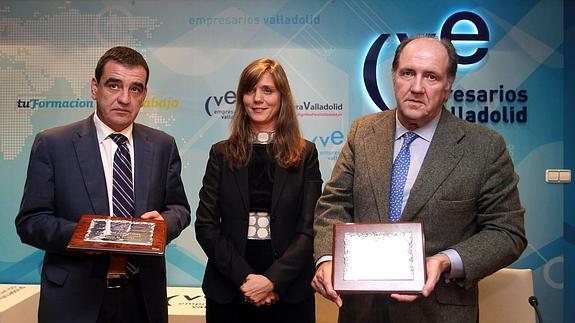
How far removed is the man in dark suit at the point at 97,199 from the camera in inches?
101

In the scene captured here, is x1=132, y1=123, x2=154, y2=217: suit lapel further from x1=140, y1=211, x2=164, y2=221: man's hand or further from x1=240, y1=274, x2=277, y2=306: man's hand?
x1=240, y1=274, x2=277, y2=306: man's hand

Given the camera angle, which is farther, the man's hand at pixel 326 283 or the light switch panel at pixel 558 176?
the light switch panel at pixel 558 176

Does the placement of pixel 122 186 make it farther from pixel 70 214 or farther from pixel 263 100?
pixel 263 100

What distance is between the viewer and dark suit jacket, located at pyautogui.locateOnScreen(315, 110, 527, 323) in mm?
2154

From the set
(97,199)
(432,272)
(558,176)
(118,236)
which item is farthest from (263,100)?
(558,176)

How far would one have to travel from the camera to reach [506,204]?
2.17 meters

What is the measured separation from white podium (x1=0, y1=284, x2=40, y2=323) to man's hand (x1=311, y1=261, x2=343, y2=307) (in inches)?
115

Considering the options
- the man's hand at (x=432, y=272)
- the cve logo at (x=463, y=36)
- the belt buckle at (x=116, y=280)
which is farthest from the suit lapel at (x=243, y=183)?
the cve logo at (x=463, y=36)

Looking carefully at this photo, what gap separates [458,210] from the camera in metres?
2.17

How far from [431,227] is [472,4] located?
133 inches

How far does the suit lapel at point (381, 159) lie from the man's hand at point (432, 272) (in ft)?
0.81

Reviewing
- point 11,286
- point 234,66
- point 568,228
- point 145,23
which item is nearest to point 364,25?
point 234,66

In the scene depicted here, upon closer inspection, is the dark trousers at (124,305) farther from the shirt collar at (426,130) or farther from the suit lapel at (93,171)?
the shirt collar at (426,130)

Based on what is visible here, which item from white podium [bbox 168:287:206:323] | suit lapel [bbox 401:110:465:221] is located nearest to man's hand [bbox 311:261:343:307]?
suit lapel [bbox 401:110:465:221]
